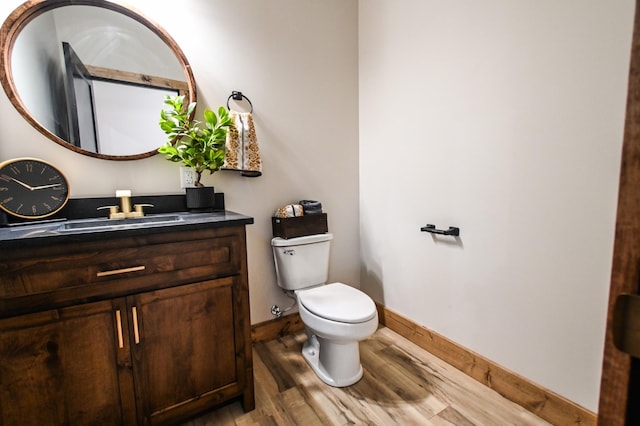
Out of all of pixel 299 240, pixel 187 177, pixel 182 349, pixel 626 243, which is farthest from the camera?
pixel 299 240

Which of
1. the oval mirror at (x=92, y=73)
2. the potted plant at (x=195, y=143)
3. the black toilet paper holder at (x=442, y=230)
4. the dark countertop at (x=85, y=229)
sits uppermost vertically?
the oval mirror at (x=92, y=73)

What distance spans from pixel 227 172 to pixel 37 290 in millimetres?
1006

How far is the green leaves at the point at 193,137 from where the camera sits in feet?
4.80

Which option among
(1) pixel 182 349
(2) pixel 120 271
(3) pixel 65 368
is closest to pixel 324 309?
(1) pixel 182 349

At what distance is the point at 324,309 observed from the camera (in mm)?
1489

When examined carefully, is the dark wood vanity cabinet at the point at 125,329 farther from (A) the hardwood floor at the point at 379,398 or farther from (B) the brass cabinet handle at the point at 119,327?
(A) the hardwood floor at the point at 379,398

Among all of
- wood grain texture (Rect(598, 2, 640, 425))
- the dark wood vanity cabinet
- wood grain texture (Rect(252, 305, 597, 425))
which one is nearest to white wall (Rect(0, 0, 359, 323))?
wood grain texture (Rect(252, 305, 597, 425))

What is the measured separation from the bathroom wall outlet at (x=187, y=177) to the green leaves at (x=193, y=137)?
71 millimetres

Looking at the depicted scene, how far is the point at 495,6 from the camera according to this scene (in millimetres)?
1340

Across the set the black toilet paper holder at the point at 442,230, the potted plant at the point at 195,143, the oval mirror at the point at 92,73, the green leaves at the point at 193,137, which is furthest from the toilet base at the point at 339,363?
the oval mirror at the point at 92,73

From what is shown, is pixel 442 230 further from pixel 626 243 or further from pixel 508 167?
pixel 626 243

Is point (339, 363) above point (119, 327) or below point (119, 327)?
below

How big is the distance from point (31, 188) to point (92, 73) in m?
0.61

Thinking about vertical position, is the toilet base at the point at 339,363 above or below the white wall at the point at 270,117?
below
